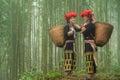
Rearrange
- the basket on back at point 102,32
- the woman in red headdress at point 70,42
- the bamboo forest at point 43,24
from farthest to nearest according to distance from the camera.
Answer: the bamboo forest at point 43,24
the woman in red headdress at point 70,42
the basket on back at point 102,32

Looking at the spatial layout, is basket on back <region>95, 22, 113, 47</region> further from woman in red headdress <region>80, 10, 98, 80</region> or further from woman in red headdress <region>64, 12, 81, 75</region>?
woman in red headdress <region>64, 12, 81, 75</region>

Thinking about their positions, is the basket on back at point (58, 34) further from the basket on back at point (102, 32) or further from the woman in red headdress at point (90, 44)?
the basket on back at point (102, 32)

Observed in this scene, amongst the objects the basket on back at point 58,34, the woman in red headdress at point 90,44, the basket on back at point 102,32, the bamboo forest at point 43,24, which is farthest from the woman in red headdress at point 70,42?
the bamboo forest at point 43,24

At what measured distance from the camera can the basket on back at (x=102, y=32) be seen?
4816 mm

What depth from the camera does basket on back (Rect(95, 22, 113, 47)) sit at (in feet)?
15.8

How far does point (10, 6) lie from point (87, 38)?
6.03 metres

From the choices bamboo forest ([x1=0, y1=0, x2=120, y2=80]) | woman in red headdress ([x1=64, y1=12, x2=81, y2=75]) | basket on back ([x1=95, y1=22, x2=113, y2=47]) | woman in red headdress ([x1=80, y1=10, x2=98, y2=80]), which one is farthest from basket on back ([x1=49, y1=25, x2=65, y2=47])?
bamboo forest ([x1=0, y1=0, x2=120, y2=80])

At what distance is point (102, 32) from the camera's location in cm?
482

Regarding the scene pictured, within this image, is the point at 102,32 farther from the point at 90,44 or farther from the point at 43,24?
the point at 43,24

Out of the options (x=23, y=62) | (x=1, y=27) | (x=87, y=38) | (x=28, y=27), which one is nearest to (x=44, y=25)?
(x=28, y=27)

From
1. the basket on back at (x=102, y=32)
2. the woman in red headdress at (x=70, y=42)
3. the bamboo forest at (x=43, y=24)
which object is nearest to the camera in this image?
the basket on back at (x=102, y=32)

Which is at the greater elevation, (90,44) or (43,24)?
(43,24)

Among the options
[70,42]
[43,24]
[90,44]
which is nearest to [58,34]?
[70,42]

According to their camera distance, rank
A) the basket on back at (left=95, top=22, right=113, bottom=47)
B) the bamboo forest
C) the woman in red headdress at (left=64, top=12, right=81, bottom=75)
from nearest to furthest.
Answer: the basket on back at (left=95, top=22, right=113, bottom=47)
the woman in red headdress at (left=64, top=12, right=81, bottom=75)
the bamboo forest
